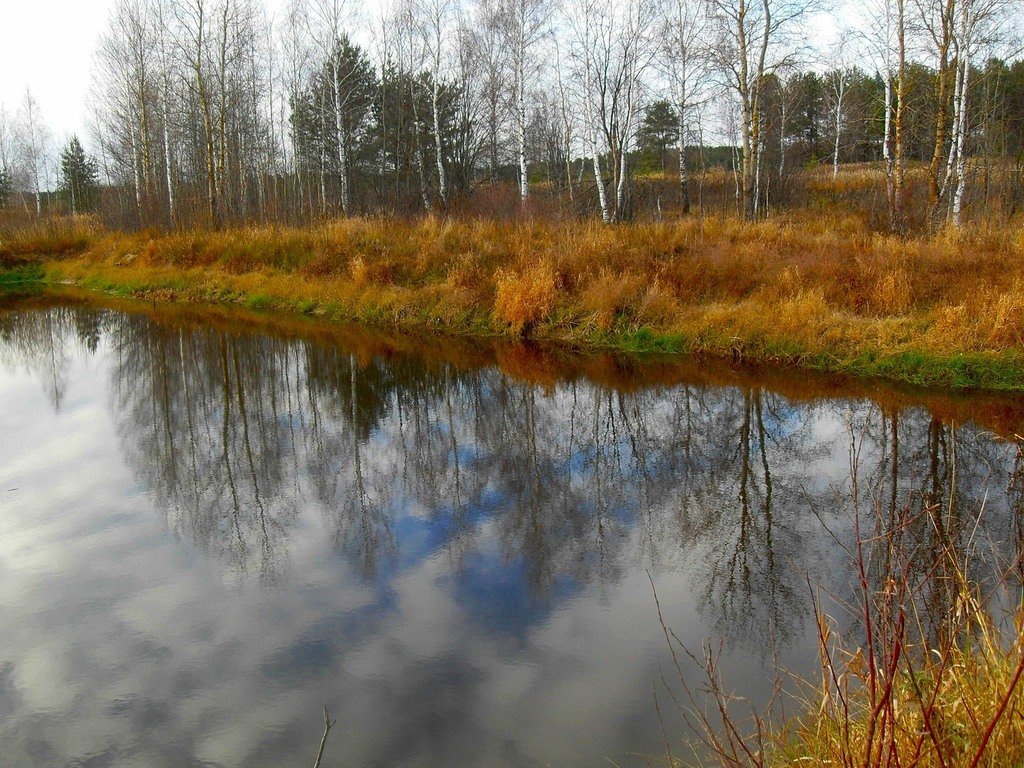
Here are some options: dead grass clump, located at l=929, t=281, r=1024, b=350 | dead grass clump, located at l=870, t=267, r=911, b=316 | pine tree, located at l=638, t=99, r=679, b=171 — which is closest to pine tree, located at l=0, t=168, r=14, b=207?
pine tree, located at l=638, t=99, r=679, b=171

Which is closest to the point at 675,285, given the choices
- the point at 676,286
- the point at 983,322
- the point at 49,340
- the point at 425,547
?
the point at 676,286

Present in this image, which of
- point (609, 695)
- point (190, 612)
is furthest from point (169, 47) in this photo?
point (609, 695)

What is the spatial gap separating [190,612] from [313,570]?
93cm

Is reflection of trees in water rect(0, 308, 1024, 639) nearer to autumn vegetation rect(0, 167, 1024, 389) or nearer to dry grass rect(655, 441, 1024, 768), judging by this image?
dry grass rect(655, 441, 1024, 768)

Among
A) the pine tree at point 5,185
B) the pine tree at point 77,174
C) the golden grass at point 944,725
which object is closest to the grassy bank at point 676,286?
the golden grass at point 944,725

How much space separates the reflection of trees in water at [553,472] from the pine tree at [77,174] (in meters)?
42.5

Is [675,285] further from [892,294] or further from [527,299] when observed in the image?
[892,294]

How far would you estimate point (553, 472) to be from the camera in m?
7.84

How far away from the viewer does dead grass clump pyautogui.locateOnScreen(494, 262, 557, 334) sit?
14406 mm

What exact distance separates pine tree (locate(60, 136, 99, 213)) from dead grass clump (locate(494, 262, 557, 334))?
40.8m

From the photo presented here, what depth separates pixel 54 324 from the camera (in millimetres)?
17766

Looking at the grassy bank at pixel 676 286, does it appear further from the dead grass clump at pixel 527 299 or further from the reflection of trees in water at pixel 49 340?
the reflection of trees in water at pixel 49 340

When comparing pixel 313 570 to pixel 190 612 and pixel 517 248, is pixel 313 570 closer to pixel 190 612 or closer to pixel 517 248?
pixel 190 612

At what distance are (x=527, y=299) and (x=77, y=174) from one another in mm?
50955
